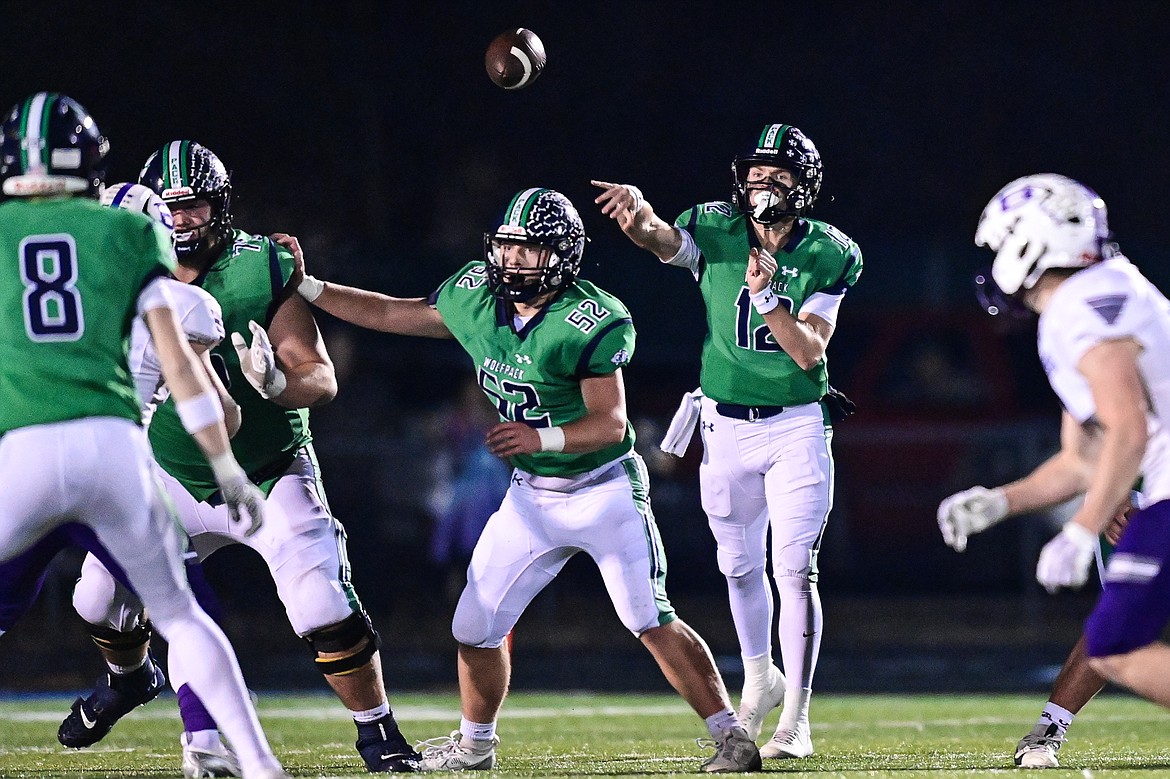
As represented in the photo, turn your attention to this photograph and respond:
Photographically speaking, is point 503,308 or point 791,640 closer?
point 503,308

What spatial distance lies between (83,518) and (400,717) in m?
3.65

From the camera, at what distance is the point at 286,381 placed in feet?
18.2

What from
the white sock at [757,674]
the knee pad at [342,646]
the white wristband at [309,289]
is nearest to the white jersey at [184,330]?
the white wristband at [309,289]

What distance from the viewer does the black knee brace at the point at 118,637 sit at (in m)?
5.94

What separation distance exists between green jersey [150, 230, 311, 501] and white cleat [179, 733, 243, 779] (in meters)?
0.82

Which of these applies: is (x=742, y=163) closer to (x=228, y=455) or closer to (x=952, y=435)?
(x=228, y=455)

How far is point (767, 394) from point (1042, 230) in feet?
5.74

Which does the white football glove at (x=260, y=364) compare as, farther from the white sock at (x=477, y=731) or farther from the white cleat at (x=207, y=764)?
the white sock at (x=477, y=731)

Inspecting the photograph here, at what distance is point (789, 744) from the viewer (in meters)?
6.01

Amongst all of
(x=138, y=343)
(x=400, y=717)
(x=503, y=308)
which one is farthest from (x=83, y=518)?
(x=400, y=717)

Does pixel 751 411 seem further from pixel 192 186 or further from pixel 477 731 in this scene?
pixel 192 186

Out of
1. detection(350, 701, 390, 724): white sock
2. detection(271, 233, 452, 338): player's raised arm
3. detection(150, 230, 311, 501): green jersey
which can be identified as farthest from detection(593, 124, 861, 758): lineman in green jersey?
detection(350, 701, 390, 724): white sock

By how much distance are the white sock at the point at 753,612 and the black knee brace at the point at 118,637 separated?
1957 mm

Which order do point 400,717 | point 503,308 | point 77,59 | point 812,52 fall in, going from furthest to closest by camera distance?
point 812,52 < point 77,59 < point 400,717 < point 503,308
